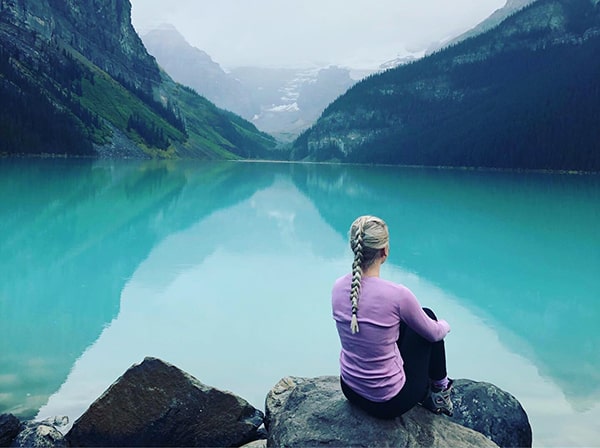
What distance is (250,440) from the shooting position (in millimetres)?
6723

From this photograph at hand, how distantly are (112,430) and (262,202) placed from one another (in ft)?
115

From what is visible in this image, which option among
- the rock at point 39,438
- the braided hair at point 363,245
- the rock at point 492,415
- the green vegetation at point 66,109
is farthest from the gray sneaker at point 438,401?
the green vegetation at point 66,109

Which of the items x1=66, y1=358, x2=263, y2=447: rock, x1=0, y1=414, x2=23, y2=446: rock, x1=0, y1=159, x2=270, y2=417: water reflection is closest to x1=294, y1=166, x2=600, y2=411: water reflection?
x1=66, y1=358, x2=263, y2=447: rock

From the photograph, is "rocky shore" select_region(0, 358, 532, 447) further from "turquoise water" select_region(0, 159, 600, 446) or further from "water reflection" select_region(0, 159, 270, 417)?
"water reflection" select_region(0, 159, 270, 417)

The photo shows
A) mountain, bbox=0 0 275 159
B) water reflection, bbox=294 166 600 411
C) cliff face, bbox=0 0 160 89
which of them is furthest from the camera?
cliff face, bbox=0 0 160 89

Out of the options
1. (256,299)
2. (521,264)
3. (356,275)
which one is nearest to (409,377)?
(356,275)

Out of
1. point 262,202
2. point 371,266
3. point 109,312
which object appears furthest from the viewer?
point 262,202

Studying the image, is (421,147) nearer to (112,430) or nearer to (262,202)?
(262,202)

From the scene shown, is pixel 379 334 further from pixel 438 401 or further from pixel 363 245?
pixel 438 401

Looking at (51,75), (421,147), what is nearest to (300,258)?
(51,75)

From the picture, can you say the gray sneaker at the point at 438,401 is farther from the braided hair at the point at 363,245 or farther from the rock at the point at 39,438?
the rock at the point at 39,438

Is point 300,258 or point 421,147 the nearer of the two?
point 300,258

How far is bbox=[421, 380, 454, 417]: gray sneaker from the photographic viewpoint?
526cm

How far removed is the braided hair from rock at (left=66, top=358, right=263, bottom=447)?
2.81 metres
